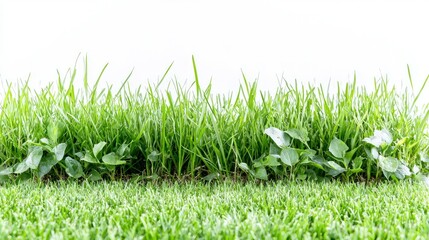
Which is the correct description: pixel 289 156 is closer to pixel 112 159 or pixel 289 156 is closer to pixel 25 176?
pixel 112 159

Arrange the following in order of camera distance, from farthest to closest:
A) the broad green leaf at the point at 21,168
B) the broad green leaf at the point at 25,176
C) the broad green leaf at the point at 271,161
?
the broad green leaf at the point at 25,176 → the broad green leaf at the point at 21,168 → the broad green leaf at the point at 271,161

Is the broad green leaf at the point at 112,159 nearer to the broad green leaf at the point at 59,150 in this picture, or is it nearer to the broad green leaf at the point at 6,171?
the broad green leaf at the point at 59,150

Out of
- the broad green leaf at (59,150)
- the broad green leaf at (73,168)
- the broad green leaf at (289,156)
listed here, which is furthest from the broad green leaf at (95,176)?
the broad green leaf at (289,156)

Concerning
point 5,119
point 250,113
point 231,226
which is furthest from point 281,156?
point 5,119

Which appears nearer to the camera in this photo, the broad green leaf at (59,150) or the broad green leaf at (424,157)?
the broad green leaf at (59,150)

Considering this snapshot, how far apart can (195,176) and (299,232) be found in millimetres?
1101

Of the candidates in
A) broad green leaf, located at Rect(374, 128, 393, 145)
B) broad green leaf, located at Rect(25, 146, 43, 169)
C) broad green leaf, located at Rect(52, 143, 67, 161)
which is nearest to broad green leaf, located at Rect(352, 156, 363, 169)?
broad green leaf, located at Rect(374, 128, 393, 145)

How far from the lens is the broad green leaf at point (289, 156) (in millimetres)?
1935

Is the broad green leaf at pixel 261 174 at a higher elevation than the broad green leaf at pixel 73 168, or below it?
higher

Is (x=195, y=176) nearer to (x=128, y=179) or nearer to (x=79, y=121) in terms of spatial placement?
(x=128, y=179)

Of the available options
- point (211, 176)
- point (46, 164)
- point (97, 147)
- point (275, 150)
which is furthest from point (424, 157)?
point (46, 164)

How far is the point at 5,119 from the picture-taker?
233cm

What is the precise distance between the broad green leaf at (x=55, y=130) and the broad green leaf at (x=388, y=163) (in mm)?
1507

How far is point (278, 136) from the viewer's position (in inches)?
78.7
